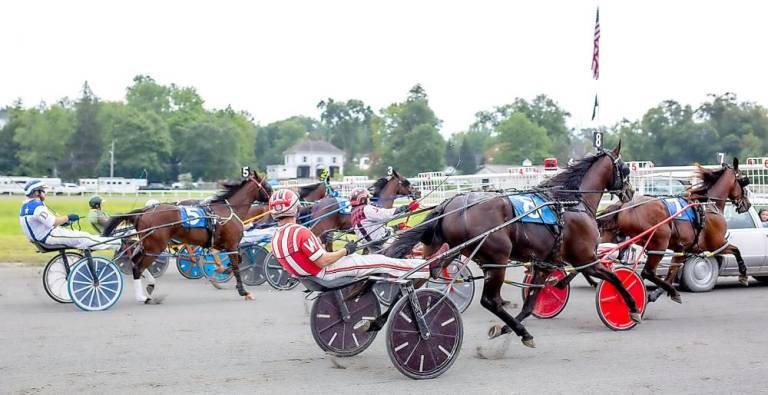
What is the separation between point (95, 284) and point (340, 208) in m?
5.09

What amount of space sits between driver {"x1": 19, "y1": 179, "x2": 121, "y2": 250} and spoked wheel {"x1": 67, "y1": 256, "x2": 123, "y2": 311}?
32cm

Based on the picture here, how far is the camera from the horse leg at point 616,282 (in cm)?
920

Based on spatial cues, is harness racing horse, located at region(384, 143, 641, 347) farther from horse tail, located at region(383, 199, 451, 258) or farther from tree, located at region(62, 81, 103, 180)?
tree, located at region(62, 81, 103, 180)

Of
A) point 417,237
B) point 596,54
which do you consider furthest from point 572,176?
point 596,54

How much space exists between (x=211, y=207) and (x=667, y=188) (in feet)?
42.4

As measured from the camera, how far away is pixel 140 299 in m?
12.3

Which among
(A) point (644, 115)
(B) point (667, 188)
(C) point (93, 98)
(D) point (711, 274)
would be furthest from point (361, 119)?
(D) point (711, 274)

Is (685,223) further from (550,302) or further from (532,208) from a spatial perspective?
(532,208)

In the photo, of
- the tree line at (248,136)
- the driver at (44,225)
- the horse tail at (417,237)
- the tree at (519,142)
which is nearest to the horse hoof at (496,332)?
the horse tail at (417,237)

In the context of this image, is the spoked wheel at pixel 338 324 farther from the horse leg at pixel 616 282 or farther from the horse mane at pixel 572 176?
the horse mane at pixel 572 176

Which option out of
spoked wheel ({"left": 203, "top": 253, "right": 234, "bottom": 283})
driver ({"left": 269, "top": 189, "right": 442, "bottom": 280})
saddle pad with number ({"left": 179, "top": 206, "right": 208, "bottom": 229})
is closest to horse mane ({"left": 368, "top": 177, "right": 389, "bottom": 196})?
spoked wheel ({"left": 203, "top": 253, "right": 234, "bottom": 283})

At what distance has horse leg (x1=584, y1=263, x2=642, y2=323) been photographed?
9.20 meters

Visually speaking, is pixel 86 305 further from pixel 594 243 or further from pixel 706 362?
pixel 706 362

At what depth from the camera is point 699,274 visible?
13.4 meters
